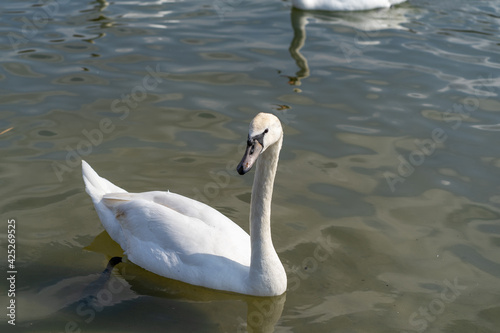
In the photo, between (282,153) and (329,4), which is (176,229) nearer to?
(282,153)

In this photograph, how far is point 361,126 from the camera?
9445 mm

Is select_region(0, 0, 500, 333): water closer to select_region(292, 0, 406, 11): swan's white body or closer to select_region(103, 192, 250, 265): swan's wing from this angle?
select_region(103, 192, 250, 265): swan's wing

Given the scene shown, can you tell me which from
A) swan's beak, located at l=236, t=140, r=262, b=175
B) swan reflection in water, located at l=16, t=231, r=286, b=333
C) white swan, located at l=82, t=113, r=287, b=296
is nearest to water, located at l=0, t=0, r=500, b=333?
swan reflection in water, located at l=16, t=231, r=286, b=333

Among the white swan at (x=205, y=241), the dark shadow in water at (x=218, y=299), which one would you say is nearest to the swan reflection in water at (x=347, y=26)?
the white swan at (x=205, y=241)

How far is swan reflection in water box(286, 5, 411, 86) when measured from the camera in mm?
11938

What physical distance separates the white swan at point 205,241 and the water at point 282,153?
222mm

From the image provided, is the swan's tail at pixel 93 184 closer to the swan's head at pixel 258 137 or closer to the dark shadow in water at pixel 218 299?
the dark shadow in water at pixel 218 299

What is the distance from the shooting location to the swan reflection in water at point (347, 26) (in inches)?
470

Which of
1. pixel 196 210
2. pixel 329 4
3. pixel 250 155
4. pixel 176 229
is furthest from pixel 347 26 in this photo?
pixel 250 155

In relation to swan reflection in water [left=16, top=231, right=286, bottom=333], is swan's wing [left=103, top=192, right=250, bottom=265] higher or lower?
higher

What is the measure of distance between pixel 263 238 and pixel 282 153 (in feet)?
9.98

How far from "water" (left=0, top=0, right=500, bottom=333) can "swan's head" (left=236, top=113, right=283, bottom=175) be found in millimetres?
1587

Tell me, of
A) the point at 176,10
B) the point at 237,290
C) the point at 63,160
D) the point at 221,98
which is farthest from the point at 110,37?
the point at 237,290

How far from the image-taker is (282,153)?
28.6 feet
